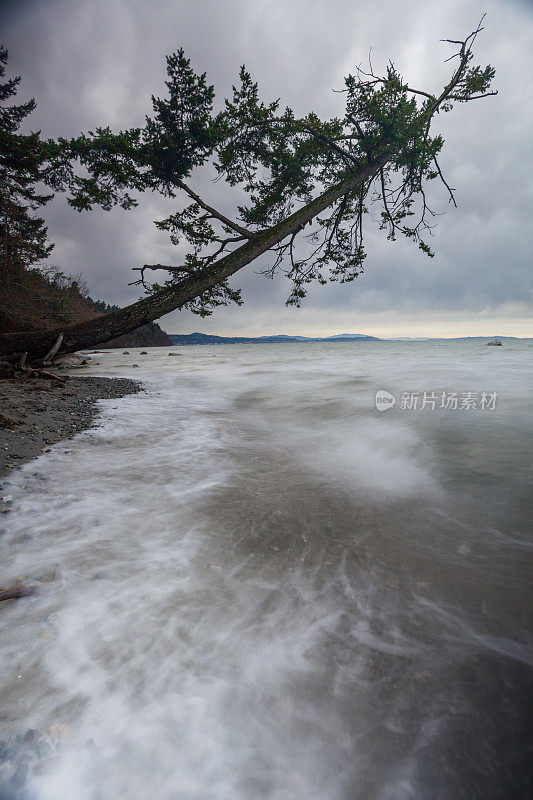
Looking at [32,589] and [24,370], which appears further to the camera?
[24,370]

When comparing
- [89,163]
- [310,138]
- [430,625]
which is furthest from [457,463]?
[89,163]

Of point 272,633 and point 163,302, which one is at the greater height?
point 163,302

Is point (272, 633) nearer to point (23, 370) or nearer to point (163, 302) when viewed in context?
point (163, 302)

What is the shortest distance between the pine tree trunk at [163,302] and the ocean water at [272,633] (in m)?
4.61

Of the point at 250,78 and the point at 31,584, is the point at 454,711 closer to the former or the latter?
the point at 31,584

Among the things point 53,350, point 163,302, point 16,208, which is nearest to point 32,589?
point 163,302

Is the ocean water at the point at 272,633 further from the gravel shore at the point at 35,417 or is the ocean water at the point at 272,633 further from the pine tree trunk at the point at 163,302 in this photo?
the pine tree trunk at the point at 163,302

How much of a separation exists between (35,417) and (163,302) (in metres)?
3.49

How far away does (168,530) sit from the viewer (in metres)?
2.17

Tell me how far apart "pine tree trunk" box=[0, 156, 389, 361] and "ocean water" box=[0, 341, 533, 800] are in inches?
182

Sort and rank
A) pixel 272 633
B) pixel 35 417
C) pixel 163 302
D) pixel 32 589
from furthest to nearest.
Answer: pixel 163 302
pixel 35 417
pixel 32 589
pixel 272 633

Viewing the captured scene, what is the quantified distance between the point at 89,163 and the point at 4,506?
322 inches

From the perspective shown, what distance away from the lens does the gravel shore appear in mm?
3414

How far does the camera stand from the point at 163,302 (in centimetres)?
685
